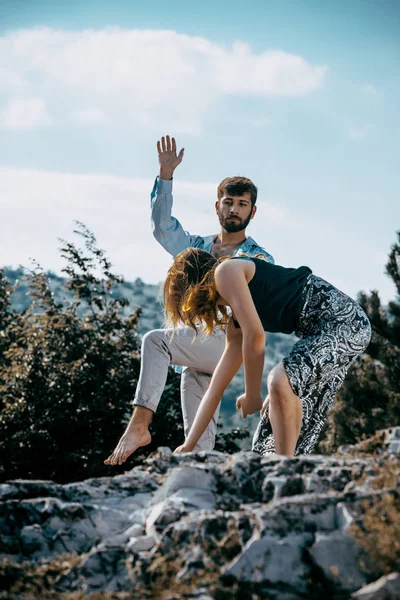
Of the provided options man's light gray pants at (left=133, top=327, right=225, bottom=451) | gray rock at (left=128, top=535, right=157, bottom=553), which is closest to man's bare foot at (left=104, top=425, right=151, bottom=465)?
man's light gray pants at (left=133, top=327, right=225, bottom=451)

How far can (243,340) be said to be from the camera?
4.01 m

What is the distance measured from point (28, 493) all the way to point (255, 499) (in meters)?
1.02

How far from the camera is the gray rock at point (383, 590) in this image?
230 centimetres

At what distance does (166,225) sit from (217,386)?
2.27 m

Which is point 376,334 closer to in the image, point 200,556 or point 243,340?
point 243,340

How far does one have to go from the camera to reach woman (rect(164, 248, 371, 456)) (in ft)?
13.0

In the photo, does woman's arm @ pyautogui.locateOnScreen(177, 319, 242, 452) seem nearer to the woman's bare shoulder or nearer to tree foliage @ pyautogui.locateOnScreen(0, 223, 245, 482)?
the woman's bare shoulder

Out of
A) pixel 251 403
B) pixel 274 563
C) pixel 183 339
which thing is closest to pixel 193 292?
pixel 251 403

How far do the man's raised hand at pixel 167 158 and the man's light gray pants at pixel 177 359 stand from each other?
1494 mm

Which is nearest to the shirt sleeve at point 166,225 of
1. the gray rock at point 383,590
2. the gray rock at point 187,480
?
the gray rock at point 187,480

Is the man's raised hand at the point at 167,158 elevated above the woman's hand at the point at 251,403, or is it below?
above

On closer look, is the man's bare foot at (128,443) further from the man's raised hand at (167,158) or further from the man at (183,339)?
the man's raised hand at (167,158)

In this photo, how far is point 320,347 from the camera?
4.19 meters

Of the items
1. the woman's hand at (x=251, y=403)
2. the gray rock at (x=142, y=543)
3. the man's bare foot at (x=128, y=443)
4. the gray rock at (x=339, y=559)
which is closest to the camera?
the gray rock at (x=339, y=559)
